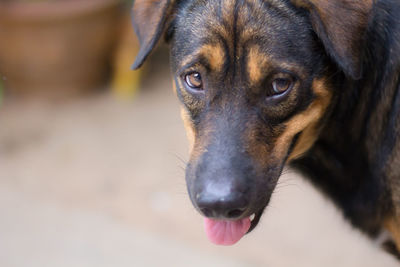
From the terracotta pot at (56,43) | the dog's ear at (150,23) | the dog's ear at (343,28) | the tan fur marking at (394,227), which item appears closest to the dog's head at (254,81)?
the dog's ear at (343,28)

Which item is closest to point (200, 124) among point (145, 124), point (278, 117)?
point (278, 117)

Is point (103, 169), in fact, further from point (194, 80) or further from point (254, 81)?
point (254, 81)

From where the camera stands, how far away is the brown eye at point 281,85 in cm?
296

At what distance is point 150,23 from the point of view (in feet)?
10.9

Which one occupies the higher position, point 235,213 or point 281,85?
point 281,85

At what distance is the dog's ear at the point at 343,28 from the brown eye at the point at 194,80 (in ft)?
2.09

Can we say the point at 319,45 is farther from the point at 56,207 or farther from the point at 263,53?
the point at 56,207

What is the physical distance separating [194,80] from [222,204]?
73 cm

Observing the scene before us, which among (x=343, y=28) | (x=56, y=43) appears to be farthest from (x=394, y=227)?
(x=56, y=43)

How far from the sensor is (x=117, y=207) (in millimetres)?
5160

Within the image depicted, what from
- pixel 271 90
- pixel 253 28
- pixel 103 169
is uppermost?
pixel 253 28

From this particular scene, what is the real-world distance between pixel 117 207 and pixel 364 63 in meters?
2.75

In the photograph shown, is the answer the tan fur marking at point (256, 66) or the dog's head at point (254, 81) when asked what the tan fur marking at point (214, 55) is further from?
the tan fur marking at point (256, 66)

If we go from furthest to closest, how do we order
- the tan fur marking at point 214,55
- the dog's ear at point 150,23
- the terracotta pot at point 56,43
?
the terracotta pot at point 56,43 → the dog's ear at point 150,23 → the tan fur marking at point 214,55
